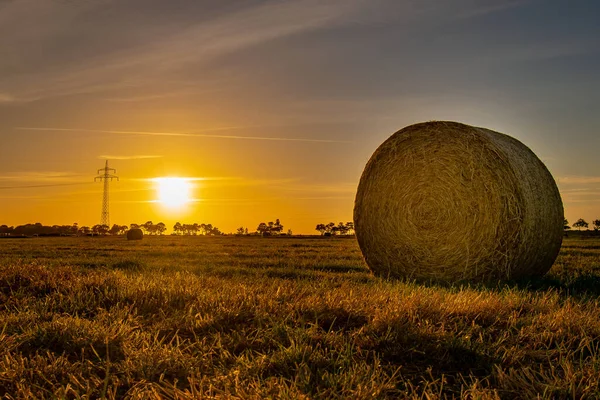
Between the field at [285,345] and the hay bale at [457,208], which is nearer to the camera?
the field at [285,345]

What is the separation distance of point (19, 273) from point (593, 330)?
714 cm

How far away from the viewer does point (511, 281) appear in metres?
10.1

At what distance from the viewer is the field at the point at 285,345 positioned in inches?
134

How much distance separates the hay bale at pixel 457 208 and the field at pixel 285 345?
3.80m

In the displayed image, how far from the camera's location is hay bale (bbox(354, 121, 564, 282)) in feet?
33.3

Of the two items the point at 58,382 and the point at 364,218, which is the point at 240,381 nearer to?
the point at 58,382

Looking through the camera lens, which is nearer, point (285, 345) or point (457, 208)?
point (285, 345)

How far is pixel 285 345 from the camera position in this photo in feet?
14.3

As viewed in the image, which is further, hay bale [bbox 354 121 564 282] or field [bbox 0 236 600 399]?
hay bale [bbox 354 121 564 282]

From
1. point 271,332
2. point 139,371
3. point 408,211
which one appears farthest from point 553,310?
point 408,211

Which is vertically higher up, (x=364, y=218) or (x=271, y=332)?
(x=364, y=218)

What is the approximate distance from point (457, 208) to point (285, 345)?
707 centimetres

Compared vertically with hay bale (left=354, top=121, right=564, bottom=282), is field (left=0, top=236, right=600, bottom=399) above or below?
A: below

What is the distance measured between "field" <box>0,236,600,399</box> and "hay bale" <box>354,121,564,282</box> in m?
3.80
